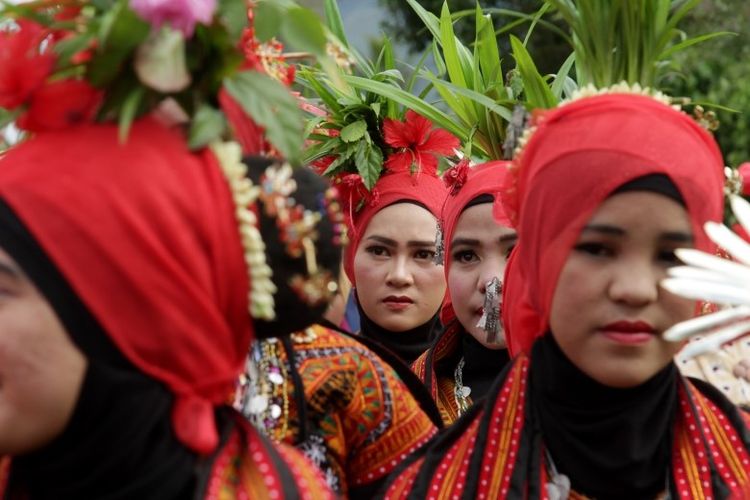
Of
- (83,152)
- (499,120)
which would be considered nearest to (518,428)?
(83,152)

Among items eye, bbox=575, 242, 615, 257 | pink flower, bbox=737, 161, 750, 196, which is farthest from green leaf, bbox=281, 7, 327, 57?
pink flower, bbox=737, 161, 750, 196

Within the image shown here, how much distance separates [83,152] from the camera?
2229 millimetres

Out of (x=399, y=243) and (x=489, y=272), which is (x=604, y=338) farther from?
(x=399, y=243)

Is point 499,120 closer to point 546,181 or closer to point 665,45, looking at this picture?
point 665,45

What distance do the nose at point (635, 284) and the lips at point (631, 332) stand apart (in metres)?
0.05

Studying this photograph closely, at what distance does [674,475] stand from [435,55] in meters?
2.48

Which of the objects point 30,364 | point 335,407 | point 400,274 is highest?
point 30,364

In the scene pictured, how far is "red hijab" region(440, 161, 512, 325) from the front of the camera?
4.25 metres

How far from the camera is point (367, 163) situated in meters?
4.84

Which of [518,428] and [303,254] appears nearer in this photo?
[303,254]

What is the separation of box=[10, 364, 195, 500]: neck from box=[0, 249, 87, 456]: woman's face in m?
0.04

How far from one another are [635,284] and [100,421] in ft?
3.92

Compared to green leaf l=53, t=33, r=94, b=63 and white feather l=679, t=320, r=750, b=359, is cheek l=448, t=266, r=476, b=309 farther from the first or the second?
green leaf l=53, t=33, r=94, b=63

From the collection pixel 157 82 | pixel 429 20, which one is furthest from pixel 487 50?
pixel 157 82
